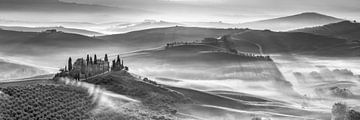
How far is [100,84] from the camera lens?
88125 millimetres

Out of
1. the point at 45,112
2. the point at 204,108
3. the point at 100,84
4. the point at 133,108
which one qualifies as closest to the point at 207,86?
the point at 204,108

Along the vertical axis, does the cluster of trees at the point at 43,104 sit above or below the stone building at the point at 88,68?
below

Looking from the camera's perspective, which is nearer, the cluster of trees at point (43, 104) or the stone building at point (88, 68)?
the cluster of trees at point (43, 104)

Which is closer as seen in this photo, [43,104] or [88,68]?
[43,104]

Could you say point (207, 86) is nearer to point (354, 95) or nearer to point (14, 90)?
point (354, 95)

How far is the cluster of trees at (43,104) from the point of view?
57438mm

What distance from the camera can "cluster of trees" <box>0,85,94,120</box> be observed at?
5744 centimetres

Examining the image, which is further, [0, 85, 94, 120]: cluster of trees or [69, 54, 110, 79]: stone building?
[69, 54, 110, 79]: stone building

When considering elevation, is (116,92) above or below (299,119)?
above

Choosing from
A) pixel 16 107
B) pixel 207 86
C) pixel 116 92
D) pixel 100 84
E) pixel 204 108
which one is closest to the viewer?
pixel 16 107

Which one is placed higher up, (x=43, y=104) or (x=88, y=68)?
(x=88, y=68)

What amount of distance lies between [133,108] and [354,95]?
126515 millimetres

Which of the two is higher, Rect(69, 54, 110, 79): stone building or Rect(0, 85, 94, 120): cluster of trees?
Rect(69, 54, 110, 79): stone building

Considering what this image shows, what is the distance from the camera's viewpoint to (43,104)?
6150 centimetres
